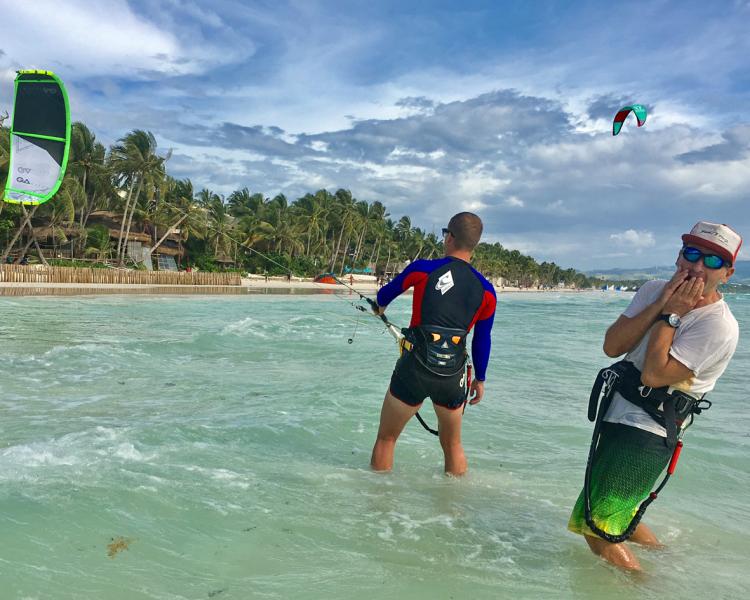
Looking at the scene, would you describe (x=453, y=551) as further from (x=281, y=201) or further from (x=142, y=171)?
(x=281, y=201)

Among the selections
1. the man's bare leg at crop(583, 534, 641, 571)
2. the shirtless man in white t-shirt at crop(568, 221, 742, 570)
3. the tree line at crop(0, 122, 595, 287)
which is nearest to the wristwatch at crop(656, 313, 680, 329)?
the shirtless man in white t-shirt at crop(568, 221, 742, 570)

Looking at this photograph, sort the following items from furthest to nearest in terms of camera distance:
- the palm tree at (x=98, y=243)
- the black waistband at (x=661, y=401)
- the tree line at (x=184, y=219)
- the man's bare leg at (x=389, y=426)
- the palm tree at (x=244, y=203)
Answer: the palm tree at (x=244, y=203) → the palm tree at (x=98, y=243) → the tree line at (x=184, y=219) → the man's bare leg at (x=389, y=426) → the black waistband at (x=661, y=401)

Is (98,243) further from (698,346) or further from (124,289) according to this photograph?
(698,346)

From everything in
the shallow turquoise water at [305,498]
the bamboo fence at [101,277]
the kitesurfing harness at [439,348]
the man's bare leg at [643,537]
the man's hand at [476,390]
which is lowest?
the bamboo fence at [101,277]

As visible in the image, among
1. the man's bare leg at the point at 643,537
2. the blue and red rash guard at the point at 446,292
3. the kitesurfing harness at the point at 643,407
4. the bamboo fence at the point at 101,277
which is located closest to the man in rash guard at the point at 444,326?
the blue and red rash guard at the point at 446,292

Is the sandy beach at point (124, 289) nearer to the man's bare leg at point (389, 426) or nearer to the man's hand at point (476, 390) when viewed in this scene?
the man's bare leg at point (389, 426)

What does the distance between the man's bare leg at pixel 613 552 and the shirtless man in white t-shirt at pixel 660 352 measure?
0.08 m

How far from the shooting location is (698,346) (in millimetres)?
2629

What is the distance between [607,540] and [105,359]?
989 centimetres

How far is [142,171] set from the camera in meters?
48.9

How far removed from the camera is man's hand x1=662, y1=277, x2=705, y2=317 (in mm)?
2574

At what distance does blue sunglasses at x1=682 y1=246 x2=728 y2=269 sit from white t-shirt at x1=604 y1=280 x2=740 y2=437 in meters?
0.19

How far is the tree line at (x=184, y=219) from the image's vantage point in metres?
44.5

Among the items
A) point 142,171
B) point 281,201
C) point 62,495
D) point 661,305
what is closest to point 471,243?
point 661,305
